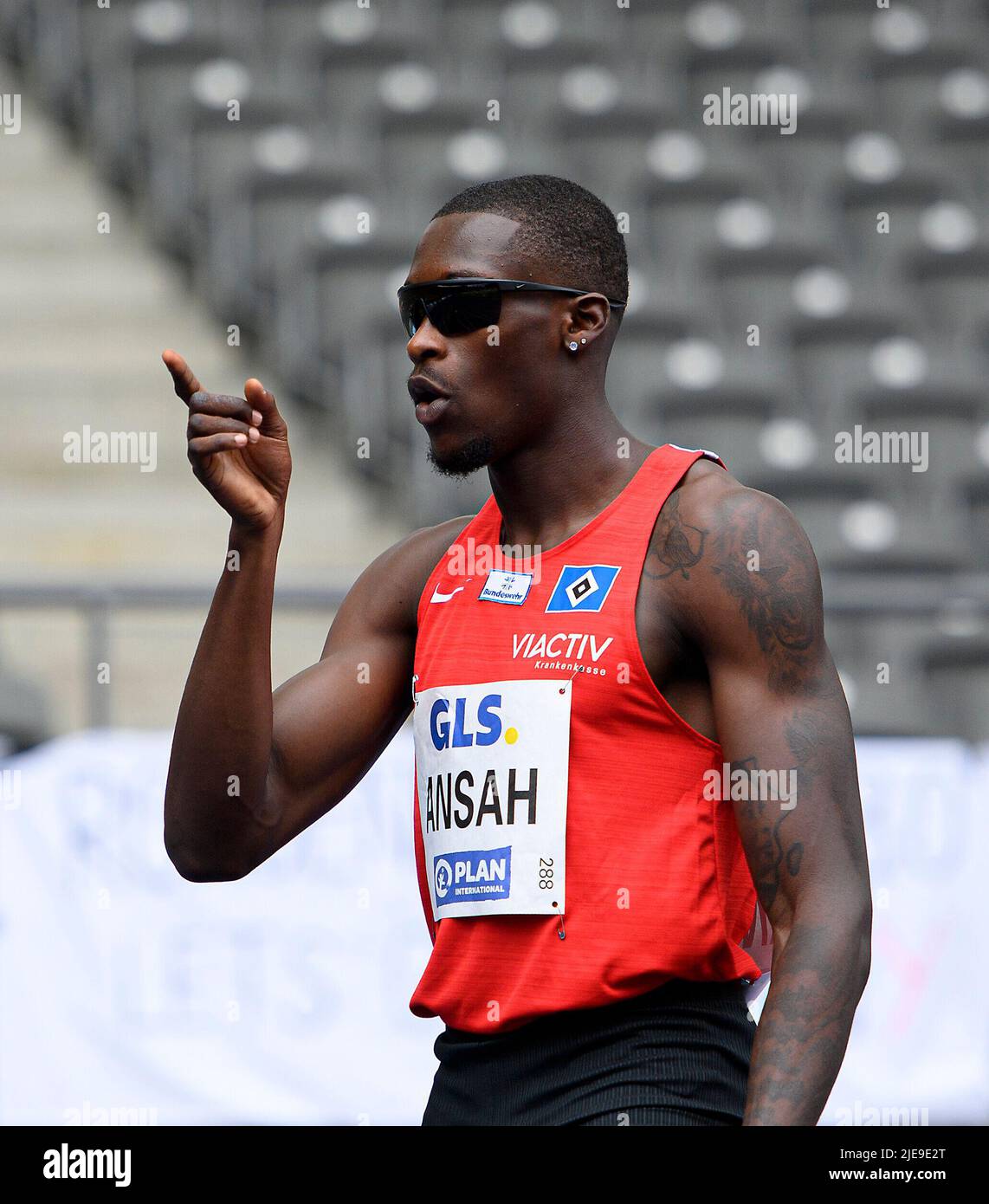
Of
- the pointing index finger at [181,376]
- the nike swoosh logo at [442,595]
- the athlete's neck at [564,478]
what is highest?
the pointing index finger at [181,376]

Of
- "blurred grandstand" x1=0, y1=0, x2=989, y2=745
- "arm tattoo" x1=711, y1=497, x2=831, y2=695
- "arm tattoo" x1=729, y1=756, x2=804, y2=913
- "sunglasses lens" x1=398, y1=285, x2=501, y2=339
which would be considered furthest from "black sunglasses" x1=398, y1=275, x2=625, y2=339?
"blurred grandstand" x1=0, y1=0, x2=989, y2=745

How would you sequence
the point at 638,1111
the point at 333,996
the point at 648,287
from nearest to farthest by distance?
1. the point at 638,1111
2. the point at 333,996
3. the point at 648,287

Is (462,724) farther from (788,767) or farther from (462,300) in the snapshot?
(462,300)

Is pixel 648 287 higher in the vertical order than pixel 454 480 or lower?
higher

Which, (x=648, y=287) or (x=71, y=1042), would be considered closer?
(x=71, y=1042)

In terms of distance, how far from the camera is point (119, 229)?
887cm

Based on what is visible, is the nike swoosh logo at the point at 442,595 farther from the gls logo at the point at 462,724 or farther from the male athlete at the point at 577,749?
the gls logo at the point at 462,724

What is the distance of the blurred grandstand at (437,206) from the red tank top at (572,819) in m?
4.70

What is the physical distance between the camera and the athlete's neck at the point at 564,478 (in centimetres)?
263

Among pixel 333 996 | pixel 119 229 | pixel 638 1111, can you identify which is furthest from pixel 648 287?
pixel 638 1111

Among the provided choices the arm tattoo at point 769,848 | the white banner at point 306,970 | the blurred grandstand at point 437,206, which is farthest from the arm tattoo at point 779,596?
the blurred grandstand at point 437,206
